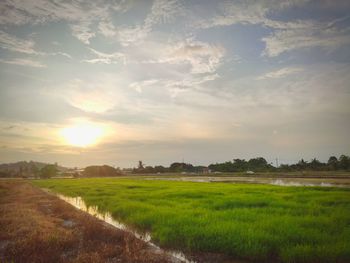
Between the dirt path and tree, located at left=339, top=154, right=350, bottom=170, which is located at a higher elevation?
tree, located at left=339, top=154, right=350, bottom=170

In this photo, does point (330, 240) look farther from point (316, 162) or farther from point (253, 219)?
point (316, 162)

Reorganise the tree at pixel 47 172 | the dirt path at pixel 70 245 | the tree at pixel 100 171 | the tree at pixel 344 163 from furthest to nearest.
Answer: the tree at pixel 100 171 < the tree at pixel 47 172 < the tree at pixel 344 163 < the dirt path at pixel 70 245

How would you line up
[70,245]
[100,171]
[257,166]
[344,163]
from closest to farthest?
[70,245], [344,163], [257,166], [100,171]

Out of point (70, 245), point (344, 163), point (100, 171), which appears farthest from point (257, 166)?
point (70, 245)

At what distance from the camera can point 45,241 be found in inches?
378

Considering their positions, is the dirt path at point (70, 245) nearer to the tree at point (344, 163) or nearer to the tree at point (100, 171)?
the tree at point (344, 163)

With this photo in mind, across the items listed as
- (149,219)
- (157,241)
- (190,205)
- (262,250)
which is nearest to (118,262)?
(157,241)

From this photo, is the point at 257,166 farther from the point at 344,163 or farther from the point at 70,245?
the point at 70,245

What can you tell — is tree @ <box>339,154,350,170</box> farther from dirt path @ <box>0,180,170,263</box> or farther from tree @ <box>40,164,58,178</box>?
tree @ <box>40,164,58,178</box>

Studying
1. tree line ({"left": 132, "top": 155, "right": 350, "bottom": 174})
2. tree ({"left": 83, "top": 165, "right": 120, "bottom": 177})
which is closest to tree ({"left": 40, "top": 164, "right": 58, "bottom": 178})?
tree ({"left": 83, "top": 165, "right": 120, "bottom": 177})

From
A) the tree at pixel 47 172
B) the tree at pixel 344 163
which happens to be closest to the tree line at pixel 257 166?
the tree at pixel 344 163

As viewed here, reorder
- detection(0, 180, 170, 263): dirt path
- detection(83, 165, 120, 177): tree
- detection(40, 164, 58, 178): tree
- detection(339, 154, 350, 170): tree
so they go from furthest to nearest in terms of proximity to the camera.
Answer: detection(83, 165, 120, 177): tree < detection(40, 164, 58, 178): tree < detection(339, 154, 350, 170): tree < detection(0, 180, 170, 263): dirt path

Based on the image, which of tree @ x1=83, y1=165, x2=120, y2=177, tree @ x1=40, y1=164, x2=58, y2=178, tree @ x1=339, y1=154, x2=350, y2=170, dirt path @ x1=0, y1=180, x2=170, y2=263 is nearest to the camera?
dirt path @ x1=0, y1=180, x2=170, y2=263

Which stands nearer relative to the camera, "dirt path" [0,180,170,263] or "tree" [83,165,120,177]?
"dirt path" [0,180,170,263]
